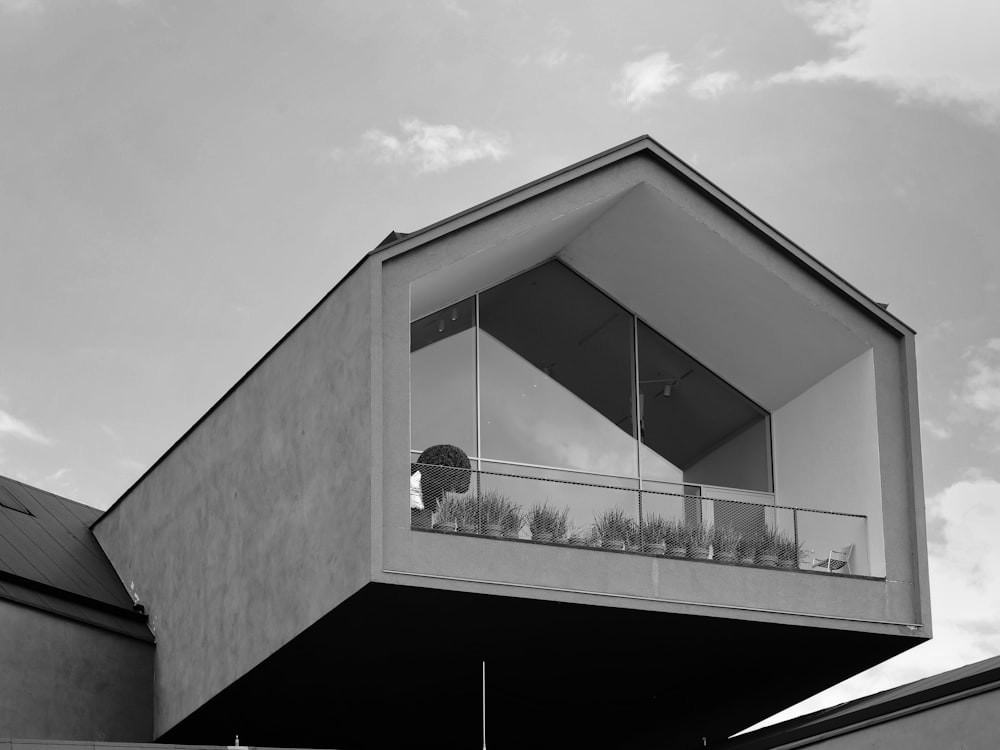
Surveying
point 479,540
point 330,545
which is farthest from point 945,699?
point 330,545

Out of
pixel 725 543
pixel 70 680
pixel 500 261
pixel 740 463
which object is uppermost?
pixel 500 261

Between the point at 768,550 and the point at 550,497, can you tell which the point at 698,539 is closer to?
the point at 768,550

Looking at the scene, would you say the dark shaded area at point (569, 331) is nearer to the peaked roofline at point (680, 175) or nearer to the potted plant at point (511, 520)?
the peaked roofline at point (680, 175)

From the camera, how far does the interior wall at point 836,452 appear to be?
1925 cm

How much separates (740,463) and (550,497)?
12.5ft

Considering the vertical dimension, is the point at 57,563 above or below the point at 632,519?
above

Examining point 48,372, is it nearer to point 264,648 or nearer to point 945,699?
point 264,648

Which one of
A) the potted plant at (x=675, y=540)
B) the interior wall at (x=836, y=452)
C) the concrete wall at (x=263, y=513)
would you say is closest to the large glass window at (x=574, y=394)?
the interior wall at (x=836, y=452)

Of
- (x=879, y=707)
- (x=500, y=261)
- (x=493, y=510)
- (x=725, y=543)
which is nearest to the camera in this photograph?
(x=879, y=707)

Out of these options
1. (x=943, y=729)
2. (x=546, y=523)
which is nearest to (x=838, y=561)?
(x=546, y=523)

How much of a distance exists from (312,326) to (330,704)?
5.05 metres

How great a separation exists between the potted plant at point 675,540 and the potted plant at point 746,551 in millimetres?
648

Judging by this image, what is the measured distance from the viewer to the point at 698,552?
18562 mm

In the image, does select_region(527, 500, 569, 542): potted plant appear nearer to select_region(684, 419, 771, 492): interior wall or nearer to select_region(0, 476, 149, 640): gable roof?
select_region(684, 419, 771, 492): interior wall
